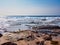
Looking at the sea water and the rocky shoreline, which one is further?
the sea water

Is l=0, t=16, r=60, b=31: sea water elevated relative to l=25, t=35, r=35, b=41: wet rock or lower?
elevated

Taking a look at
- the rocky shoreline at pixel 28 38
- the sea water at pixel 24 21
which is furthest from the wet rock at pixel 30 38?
the sea water at pixel 24 21

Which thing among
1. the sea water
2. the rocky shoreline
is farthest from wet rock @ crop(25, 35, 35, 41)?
the sea water

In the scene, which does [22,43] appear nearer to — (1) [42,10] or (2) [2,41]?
(2) [2,41]

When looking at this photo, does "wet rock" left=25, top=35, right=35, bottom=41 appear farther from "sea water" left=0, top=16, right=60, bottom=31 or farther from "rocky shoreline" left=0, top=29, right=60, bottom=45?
"sea water" left=0, top=16, right=60, bottom=31

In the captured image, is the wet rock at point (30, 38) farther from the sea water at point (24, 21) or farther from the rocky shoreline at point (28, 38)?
the sea water at point (24, 21)

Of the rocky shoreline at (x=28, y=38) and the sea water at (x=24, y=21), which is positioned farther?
the sea water at (x=24, y=21)

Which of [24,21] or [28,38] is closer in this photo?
[28,38]

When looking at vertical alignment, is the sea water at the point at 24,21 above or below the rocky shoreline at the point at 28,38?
above

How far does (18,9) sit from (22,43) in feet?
1.49

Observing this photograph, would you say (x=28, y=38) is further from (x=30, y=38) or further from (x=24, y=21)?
(x=24, y=21)

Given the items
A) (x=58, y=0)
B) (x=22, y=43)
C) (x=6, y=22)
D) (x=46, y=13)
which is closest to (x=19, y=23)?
(x=6, y=22)

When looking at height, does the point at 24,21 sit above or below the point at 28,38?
above

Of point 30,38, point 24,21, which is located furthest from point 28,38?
point 24,21
